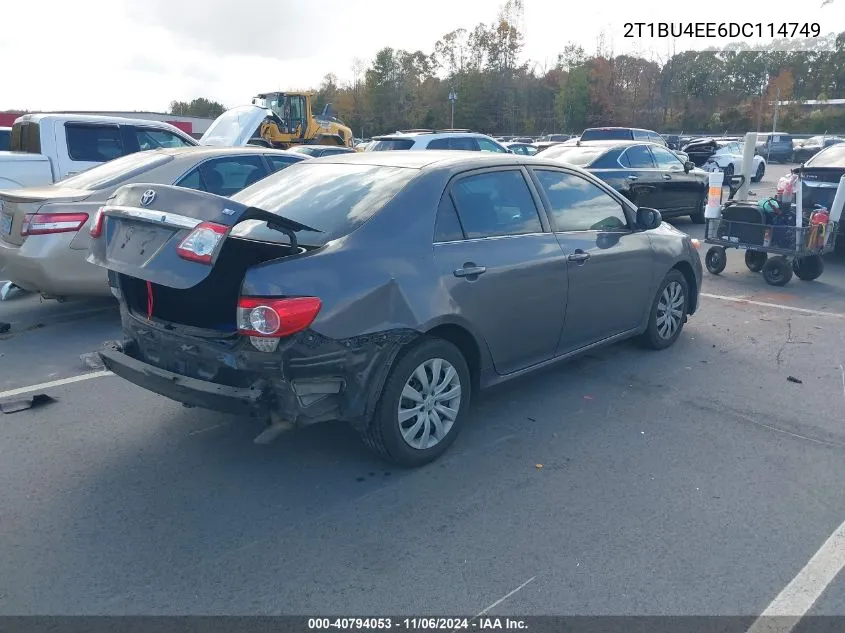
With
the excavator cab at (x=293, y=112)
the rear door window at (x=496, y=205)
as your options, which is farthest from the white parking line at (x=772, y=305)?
the excavator cab at (x=293, y=112)

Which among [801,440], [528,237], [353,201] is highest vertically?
[353,201]

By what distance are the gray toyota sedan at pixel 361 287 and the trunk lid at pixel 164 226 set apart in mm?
11

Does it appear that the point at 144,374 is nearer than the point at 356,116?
Yes

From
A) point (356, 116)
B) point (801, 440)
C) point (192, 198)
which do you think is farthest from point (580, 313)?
point (356, 116)

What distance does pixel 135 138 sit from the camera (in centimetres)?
1020

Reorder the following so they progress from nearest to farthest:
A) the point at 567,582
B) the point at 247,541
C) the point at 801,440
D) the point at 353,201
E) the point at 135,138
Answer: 1. the point at 567,582
2. the point at 247,541
3. the point at 353,201
4. the point at 801,440
5. the point at 135,138

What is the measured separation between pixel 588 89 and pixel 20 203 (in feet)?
203

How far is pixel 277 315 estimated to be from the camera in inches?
135

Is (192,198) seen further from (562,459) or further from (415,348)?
(562,459)

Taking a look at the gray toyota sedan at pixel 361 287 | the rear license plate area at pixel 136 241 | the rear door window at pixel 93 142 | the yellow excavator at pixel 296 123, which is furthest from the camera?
the yellow excavator at pixel 296 123

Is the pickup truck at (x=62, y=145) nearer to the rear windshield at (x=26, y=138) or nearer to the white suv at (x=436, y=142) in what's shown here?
the rear windshield at (x=26, y=138)

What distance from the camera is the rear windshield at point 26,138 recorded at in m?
9.62

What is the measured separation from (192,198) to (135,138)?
24.7 ft

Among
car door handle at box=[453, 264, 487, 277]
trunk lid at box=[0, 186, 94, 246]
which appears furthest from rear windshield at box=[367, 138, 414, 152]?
car door handle at box=[453, 264, 487, 277]
